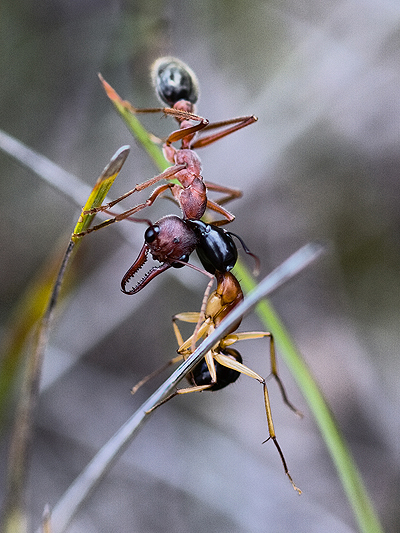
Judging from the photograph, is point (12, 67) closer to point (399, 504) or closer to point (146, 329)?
point (146, 329)

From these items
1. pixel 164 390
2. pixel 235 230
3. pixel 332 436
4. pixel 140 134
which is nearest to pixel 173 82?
pixel 140 134

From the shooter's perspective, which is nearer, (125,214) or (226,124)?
(125,214)

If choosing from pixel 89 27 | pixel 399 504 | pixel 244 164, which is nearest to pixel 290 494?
pixel 399 504

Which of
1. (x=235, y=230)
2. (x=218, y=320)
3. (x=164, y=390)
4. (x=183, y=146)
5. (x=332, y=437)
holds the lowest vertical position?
(x=164, y=390)

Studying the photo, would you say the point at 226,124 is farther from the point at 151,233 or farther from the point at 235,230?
the point at 235,230

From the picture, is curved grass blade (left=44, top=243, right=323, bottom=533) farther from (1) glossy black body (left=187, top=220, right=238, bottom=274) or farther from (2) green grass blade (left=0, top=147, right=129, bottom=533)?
(1) glossy black body (left=187, top=220, right=238, bottom=274)
